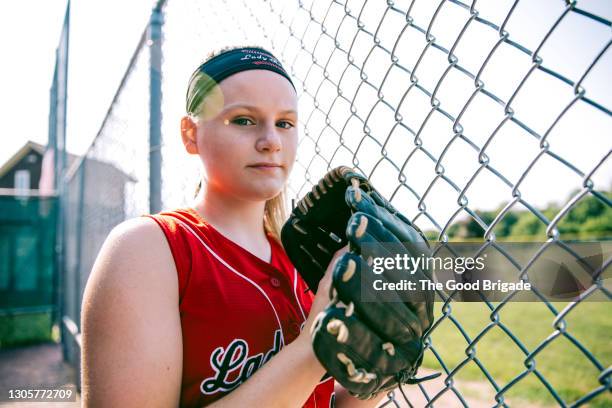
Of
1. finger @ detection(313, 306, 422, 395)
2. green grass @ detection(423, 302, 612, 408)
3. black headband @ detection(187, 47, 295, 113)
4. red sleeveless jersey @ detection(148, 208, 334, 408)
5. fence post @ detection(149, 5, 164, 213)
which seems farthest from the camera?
green grass @ detection(423, 302, 612, 408)

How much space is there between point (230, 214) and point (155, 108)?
4.78ft

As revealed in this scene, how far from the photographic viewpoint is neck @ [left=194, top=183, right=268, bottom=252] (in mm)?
1424

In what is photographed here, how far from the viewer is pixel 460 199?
1.12m

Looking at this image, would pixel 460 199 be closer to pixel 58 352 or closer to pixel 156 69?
pixel 156 69

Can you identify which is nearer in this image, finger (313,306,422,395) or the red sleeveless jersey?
finger (313,306,422,395)

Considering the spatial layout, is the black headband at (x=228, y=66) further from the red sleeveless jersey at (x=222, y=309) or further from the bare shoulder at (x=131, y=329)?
the bare shoulder at (x=131, y=329)

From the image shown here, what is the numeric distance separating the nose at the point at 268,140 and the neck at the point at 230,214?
236 millimetres

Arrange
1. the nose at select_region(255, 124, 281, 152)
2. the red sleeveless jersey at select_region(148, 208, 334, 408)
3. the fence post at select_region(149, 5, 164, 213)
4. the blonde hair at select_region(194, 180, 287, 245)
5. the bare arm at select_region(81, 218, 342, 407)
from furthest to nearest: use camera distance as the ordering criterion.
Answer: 1. the fence post at select_region(149, 5, 164, 213)
2. the blonde hair at select_region(194, 180, 287, 245)
3. the nose at select_region(255, 124, 281, 152)
4. the red sleeveless jersey at select_region(148, 208, 334, 408)
5. the bare arm at select_region(81, 218, 342, 407)

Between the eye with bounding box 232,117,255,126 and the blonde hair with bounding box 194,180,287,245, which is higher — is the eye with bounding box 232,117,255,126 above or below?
above

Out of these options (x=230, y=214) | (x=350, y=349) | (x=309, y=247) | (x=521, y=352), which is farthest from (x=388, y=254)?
(x=521, y=352)

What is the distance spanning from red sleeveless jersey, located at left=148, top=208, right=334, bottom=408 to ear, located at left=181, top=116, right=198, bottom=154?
20cm

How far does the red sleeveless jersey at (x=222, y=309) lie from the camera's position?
1142 millimetres

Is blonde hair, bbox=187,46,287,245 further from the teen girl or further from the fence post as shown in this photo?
the fence post

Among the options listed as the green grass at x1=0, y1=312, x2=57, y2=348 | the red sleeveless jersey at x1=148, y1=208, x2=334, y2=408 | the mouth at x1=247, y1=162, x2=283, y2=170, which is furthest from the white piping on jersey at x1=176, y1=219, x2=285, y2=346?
the green grass at x1=0, y1=312, x2=57, y2=348
